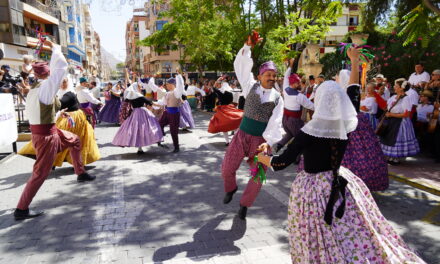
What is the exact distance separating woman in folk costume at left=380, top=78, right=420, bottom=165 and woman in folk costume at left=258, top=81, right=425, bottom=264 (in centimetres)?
532

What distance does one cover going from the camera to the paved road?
3551 millimetres

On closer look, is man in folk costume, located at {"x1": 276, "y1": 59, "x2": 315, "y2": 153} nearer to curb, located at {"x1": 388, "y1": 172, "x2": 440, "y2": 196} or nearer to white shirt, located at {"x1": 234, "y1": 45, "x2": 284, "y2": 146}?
curb, located at {"x1": 388, "y1": 172, "x2": 440, "y2": 196}

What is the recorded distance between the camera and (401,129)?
23.7ft

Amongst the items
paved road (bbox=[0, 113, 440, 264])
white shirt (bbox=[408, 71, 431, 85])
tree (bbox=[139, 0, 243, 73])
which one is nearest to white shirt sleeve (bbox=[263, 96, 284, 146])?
paved road (bbox=[0, 113, 440, 264])

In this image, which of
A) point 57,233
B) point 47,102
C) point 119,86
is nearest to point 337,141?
point 57,233

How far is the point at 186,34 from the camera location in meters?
19.3

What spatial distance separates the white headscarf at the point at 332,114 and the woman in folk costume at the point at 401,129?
5498mm

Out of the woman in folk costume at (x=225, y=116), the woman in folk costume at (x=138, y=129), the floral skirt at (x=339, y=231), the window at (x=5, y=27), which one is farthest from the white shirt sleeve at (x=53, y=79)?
the window at (x=5, y=27)

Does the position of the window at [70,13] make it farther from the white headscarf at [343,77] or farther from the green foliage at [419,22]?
the white headscarf at [343,77]

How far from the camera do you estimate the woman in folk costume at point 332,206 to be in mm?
2377

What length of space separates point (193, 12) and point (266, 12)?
590 cm

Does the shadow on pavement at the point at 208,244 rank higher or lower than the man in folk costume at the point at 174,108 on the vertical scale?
lower

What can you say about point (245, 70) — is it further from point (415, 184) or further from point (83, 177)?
point (415, 184)

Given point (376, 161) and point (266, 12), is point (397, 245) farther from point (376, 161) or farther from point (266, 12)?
point (266, 12)
